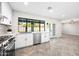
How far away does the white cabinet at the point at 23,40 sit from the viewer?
410 centimetres

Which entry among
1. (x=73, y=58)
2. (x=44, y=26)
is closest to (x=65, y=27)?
(x=44, y=26)

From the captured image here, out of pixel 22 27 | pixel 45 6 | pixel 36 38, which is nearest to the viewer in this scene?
pixel 45 6

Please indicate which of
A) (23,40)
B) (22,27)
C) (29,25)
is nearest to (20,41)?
(23,40)

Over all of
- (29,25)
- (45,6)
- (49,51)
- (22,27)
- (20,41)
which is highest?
(45,6)

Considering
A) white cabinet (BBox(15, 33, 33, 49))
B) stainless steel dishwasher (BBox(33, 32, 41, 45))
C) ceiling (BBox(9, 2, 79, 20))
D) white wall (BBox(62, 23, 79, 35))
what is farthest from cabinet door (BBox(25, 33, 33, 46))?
white wall (BBox(62, 23, 79, 35))

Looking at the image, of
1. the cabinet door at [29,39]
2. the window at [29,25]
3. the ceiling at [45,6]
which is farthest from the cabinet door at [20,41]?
the ceiling at [45,6]

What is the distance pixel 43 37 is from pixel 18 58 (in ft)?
17.6

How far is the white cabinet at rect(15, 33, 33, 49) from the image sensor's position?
161 inches

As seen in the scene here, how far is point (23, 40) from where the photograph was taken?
14.2 feet

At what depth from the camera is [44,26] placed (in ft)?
25.9

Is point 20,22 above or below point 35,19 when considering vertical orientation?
below

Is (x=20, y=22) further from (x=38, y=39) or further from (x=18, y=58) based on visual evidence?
(x=18, y=58)

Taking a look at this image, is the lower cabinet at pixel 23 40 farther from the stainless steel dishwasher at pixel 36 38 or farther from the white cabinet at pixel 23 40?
the stainless steel dishwasher at pixel 36 38

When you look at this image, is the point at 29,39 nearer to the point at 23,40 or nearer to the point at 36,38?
the point at 23,40
